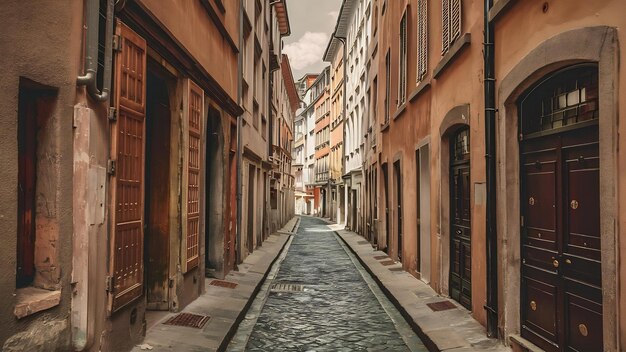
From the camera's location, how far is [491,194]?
22.6 feet

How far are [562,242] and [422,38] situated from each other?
721 cm

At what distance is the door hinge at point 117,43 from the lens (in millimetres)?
5156

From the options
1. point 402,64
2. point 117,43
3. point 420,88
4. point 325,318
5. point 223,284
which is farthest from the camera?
point 402,64

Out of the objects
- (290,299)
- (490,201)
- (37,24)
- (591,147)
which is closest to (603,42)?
(591,147)

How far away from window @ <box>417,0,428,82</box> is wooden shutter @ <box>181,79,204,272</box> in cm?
481

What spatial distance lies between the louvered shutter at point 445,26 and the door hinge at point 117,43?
234 inches

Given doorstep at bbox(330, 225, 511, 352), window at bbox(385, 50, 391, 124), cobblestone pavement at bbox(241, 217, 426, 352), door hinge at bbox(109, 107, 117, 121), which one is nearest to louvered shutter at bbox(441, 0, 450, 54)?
doorstep at bbox(330, 225, 511, 352)

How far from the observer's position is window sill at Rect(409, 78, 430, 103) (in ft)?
36.3

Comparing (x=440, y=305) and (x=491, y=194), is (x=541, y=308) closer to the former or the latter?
(x=491, y=194)

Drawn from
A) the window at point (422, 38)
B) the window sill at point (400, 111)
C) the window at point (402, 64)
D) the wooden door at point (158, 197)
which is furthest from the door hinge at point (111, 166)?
the window at point (402, 64)

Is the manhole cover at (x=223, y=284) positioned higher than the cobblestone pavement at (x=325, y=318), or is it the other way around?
the manhole cover at (x=223, y=284)

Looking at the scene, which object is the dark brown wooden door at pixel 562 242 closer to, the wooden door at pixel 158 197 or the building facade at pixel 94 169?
the building facade at pixel 94 169

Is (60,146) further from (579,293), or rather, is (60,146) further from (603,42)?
(579,293)

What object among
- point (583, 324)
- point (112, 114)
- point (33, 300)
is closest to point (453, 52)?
point (583, 324)
